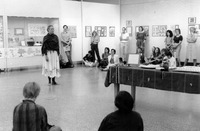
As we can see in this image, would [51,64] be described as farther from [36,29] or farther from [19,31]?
[36,29]

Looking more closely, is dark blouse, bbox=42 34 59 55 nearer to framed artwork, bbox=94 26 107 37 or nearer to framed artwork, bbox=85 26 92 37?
framed artwork, bbox=85 26 92 37

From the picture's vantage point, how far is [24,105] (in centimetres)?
296

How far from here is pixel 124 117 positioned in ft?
8.84

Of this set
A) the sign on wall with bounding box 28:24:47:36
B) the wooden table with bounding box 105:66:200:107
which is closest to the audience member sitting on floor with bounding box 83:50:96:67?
the sign on wall with bounding box 28:24:47:36

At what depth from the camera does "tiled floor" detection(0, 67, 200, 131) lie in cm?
507

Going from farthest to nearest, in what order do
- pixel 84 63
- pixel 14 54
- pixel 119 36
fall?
pixel 119 36
pixel 84 63
pixel 14 54

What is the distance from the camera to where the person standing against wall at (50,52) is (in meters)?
8.66

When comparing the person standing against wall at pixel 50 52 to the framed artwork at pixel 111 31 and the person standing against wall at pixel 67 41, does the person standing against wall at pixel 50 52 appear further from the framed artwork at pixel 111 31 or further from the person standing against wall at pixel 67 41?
the framed artwork at pixel 111 31

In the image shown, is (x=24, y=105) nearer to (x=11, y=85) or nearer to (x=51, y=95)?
(x=51, y=95)

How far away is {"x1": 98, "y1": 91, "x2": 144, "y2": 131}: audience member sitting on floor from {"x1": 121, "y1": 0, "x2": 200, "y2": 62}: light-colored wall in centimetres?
1193

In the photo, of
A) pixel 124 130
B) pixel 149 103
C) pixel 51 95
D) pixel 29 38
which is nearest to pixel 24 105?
pixel 124 130

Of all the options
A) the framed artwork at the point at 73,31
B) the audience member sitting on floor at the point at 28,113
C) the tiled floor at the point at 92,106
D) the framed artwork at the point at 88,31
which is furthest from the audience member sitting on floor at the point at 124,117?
the framed artwork at the point at 88,31

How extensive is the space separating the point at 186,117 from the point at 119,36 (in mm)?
12014

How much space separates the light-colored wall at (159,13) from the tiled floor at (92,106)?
698 cm
